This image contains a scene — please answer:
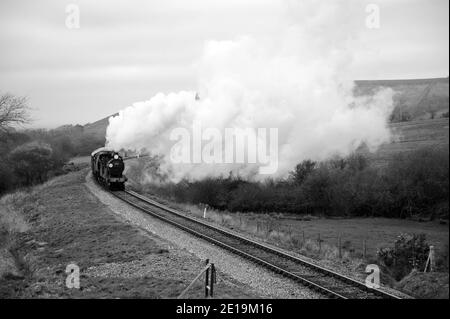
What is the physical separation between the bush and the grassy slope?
8.86m

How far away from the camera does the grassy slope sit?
12.7 meters

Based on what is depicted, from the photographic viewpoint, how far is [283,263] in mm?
15781

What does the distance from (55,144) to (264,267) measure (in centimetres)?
5869

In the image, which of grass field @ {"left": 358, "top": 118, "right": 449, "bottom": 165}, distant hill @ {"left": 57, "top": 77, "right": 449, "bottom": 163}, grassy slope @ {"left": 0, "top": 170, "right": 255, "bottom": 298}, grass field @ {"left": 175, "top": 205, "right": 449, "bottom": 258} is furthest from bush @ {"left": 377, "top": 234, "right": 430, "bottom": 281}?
grass field @ {"left": 358, "top": 118, "right": 449, "bottom": 165}

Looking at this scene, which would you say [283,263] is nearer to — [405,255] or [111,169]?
[405,255]

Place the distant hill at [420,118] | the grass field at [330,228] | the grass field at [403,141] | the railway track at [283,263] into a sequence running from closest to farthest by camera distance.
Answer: the distant hill at [420,118] → the railway track at [283,263] → the grass field at [330,228] → the grass field at [403,141]

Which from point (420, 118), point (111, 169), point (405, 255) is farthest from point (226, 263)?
point (111, 169)

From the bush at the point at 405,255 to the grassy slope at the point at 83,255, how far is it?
349 inches

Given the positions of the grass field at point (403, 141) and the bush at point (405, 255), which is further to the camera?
the grass field at point (403, 141)

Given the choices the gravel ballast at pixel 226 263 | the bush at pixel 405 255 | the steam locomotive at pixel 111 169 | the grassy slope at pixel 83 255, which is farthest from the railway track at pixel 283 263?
the steam locomotive at pixel 111 169

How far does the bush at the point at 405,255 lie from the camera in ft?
61.5

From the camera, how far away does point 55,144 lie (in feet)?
221

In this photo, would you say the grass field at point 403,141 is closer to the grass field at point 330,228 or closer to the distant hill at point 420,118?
the distant hill at point 420,118
